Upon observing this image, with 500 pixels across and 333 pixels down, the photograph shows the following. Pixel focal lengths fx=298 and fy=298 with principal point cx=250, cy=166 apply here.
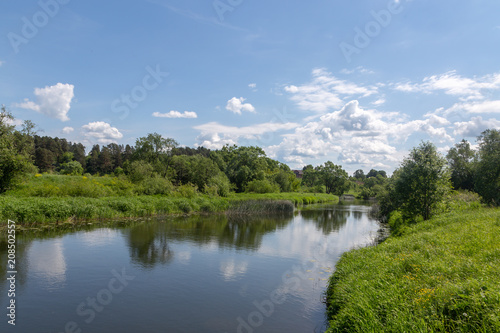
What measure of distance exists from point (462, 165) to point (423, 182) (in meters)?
47.7

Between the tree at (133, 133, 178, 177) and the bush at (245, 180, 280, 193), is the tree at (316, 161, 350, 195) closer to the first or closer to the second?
the bush at (245, 180, 280, 193)

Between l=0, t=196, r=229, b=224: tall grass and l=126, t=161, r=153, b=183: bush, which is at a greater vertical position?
l=126, t=161, r=153, b=183: bush

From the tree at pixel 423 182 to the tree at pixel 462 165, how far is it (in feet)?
129

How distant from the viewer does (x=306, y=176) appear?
115 m

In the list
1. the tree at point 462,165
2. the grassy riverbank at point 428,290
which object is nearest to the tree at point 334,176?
the tree at point 462,165

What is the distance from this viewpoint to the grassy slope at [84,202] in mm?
20922

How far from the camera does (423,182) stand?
20406mm

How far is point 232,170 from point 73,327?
50.7 metres

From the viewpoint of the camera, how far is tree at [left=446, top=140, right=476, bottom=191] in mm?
56094

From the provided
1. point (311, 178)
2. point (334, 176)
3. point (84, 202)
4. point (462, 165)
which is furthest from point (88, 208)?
point (311, 178)

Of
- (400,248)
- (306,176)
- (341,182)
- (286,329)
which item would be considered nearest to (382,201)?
(400,248)

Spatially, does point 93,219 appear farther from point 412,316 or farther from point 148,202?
point 412,316

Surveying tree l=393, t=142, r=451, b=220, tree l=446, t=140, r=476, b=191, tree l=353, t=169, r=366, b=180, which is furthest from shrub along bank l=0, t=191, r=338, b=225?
tree l=353, t=169, r=366, b=180

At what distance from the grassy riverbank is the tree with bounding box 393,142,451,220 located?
9748 millimetres
